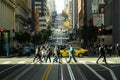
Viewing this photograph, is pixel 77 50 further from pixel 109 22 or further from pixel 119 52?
pixel 109 22

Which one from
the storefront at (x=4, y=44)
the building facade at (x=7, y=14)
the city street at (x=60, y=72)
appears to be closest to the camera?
the city street at (x=60, y=72)

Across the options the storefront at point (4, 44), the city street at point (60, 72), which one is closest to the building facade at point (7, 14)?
the storefront at point (4, 44)

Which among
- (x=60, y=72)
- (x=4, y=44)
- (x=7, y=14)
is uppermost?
(x=7, y=14)

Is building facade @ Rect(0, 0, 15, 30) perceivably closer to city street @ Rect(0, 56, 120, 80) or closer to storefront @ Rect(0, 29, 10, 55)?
storefront @ Rect(0, 29, 10, 55)

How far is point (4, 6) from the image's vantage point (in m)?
97.9

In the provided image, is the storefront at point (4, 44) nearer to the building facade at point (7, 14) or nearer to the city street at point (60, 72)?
the building facade at point (7, 14)

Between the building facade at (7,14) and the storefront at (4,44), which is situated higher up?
the building facade at (7,14)

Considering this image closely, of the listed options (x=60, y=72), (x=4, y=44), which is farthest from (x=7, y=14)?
(x=60, y=72)

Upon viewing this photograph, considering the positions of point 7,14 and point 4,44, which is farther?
point 7,14

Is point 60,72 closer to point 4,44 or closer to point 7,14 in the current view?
point 4,44

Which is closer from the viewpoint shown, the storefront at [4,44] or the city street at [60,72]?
the city street at [60,72]

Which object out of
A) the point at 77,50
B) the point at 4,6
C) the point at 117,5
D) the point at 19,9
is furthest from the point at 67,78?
the point at 19,9

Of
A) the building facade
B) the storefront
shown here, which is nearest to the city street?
the storefront

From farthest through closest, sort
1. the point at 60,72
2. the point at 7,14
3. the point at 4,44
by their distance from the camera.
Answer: the point at 7,14 → the point at 4,44 → the point at 60,72
